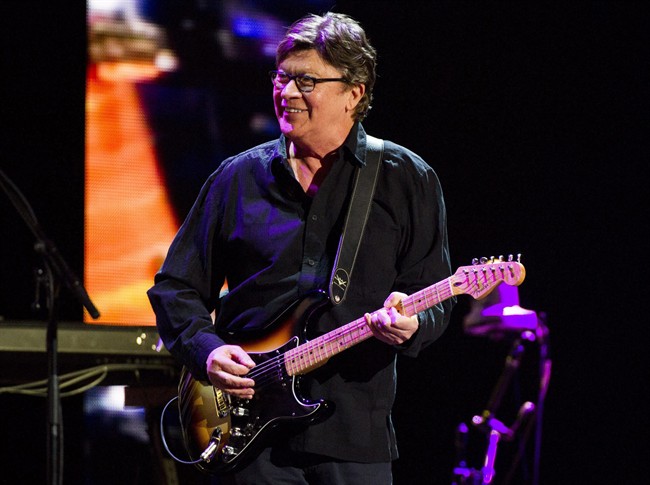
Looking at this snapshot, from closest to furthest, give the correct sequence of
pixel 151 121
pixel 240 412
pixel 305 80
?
pixel 240 412 → pixel 305 80 → pixel 151 121

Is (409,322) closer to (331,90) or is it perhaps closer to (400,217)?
(400,217)

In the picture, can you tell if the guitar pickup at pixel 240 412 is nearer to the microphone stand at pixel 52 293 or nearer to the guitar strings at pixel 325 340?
the guitar strings at pixel 325 340

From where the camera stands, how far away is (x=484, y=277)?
9.73 feet

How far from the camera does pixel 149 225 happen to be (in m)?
5.71

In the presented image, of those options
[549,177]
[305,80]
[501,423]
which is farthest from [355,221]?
[549,177]

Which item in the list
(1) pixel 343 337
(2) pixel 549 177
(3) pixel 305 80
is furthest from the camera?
(2) pixel 549 177

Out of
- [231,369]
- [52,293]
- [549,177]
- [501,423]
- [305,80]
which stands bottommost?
[501,423]

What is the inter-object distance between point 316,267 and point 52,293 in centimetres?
88

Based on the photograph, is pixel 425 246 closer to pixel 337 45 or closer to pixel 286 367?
pixel 286 367

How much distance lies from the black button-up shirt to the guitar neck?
0.05 metres

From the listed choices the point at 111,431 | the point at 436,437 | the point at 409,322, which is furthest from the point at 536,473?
the point at 409,322

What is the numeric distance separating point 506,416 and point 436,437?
74 centimetres

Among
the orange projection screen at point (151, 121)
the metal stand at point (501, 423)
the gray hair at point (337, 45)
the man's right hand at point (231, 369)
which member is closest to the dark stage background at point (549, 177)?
the metal stand at point (501, 423)

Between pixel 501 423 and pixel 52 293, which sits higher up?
pixel 52 293
